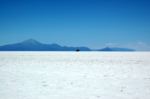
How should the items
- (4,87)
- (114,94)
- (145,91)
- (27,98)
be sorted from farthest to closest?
(4,87), (145,91), (114,94), (27,98)

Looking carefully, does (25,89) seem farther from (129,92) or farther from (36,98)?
(129,92)

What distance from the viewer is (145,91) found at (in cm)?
681

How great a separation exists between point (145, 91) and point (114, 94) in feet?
3.99

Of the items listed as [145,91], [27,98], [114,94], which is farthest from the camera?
[145,91]

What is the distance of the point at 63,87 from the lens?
7426 millimetres

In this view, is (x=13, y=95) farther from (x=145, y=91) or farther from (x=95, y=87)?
(x=145, y=91)

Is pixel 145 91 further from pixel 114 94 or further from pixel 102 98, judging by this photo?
pixel 102 98

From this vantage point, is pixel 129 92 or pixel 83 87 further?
pixel 83 87

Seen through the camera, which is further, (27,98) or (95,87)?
(95,87)

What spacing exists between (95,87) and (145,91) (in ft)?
5.74

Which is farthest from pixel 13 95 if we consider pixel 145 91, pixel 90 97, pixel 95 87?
pixel 145 91

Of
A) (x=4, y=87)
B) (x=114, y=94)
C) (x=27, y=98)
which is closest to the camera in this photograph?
(x=27, y=98)

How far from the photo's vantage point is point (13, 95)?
20.4 ft

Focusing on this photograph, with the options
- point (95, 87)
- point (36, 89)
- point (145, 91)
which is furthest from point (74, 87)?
point (145, 91)
